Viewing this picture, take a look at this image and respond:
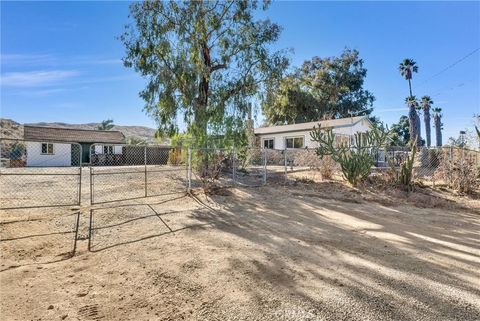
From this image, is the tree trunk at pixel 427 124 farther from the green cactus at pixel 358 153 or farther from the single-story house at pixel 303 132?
the green cactus at pixel 358 153

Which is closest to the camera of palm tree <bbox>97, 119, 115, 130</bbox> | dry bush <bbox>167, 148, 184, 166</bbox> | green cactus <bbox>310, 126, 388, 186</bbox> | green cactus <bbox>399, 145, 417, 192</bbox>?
green cactus <bbox>399, 145, 417, 192</bbox>

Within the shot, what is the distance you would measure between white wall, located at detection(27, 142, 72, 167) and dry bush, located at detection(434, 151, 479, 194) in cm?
2548

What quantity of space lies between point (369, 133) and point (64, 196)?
35.8 feet

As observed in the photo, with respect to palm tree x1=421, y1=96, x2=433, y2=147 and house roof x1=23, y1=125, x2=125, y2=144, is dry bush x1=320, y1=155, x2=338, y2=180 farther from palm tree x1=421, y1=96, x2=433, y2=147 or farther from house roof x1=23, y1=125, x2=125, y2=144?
palm tree x1=421, y1=96, x2=433, y2=147

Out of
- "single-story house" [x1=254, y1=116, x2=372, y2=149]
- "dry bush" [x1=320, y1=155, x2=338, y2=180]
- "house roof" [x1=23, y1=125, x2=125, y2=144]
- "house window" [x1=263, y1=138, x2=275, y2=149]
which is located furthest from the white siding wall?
"house roof" [x1=23, y1=125, x2=125, y2=144]

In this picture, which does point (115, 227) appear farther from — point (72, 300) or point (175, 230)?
point (72, 300)

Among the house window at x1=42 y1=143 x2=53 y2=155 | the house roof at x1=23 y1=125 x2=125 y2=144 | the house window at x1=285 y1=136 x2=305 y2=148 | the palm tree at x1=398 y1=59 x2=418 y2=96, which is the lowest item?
the house window at x1=42 y1=143 x2=53 y2=155

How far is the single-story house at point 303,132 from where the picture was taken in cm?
2370

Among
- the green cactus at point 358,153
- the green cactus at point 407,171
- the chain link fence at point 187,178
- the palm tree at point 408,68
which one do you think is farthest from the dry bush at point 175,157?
the palm tree at point 408,68

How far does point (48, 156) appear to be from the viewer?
1003 inches

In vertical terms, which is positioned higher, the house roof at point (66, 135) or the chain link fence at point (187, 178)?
the house roof at point (66, 135)

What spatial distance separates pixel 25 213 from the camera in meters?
6.67

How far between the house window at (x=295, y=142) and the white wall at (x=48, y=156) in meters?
18.2

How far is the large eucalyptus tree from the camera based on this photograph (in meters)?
12.2
